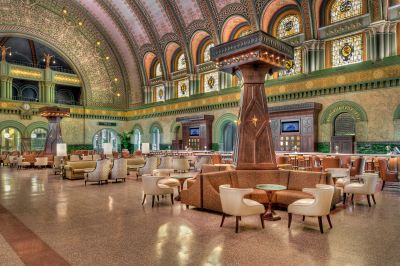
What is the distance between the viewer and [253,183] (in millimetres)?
6164

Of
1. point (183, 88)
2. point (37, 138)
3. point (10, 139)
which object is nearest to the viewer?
point (10, 139)

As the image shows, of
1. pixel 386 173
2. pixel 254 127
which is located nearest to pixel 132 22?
pixel 254 127

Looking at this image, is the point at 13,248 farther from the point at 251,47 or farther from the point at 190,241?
the point at 251,47

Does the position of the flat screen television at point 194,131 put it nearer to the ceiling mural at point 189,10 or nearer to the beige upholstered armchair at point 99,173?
the ceiling mural at point 189,10

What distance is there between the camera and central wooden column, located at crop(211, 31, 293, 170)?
251 inches

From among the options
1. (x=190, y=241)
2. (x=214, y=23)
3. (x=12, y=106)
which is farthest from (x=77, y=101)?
(x=190, y=241)

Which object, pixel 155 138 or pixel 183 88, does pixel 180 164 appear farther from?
pixel 155 138

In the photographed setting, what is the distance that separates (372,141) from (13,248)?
39.1 feet

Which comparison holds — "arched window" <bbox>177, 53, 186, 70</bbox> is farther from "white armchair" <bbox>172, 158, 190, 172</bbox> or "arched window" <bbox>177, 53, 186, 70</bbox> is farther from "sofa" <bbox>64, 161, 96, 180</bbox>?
"sofa" <bbox>64, 161, 96, 180</bbox>

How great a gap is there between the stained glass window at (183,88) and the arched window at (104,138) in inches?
312

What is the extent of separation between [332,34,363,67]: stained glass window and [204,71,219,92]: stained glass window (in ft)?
23.8

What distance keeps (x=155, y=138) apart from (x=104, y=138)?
5556mm

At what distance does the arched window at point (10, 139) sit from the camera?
20.2 metres

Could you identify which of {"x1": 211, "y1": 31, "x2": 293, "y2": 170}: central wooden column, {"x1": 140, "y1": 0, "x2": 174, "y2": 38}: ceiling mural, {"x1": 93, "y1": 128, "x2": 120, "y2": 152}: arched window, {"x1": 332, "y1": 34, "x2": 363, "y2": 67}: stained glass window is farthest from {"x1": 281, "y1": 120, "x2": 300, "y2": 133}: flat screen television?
{"x1": 93, "y1": 128, "x2": 120, "y2": 152}: arched window
